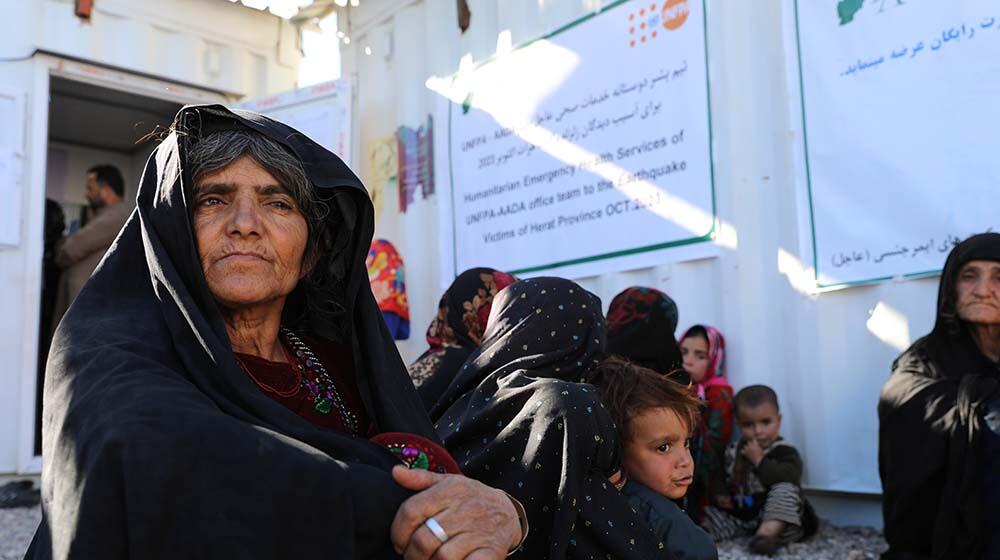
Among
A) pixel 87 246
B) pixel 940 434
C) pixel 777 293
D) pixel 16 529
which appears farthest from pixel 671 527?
pixel 87 246

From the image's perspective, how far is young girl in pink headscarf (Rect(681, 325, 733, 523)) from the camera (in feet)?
12.4

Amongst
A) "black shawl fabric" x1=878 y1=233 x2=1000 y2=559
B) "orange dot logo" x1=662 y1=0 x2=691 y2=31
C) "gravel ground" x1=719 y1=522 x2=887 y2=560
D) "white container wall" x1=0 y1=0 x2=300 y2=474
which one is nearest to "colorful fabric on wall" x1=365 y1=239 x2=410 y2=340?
"white container wall" x1=0 y1=0 x2=300 y2=474

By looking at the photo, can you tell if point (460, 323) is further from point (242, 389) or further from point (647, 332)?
point (242, 389)

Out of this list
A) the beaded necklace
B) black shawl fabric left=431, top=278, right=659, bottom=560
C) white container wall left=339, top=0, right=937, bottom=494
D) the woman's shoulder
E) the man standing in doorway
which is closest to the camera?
the beaded necklace

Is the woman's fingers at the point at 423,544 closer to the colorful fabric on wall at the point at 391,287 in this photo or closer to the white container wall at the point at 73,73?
the colorful fabric on wall at the point at 391,287

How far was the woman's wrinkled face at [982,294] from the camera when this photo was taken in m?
3.16

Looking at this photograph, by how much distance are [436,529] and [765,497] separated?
9.03ft

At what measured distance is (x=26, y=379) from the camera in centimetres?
552

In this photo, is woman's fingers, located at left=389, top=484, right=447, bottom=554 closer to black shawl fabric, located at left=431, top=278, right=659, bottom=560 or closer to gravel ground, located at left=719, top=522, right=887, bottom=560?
black shawl fabric, located at left=431, top=278, right=659, bottom=560

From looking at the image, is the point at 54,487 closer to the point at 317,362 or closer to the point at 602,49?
the point at 317,362

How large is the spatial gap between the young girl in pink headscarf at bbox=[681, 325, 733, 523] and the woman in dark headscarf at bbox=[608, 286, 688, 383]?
32cm

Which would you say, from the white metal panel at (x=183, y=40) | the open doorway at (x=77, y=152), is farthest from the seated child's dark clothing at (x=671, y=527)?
the white metal panel at (x=183, y=40)

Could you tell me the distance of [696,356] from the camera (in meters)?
4.02

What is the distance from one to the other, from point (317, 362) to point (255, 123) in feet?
1.47
